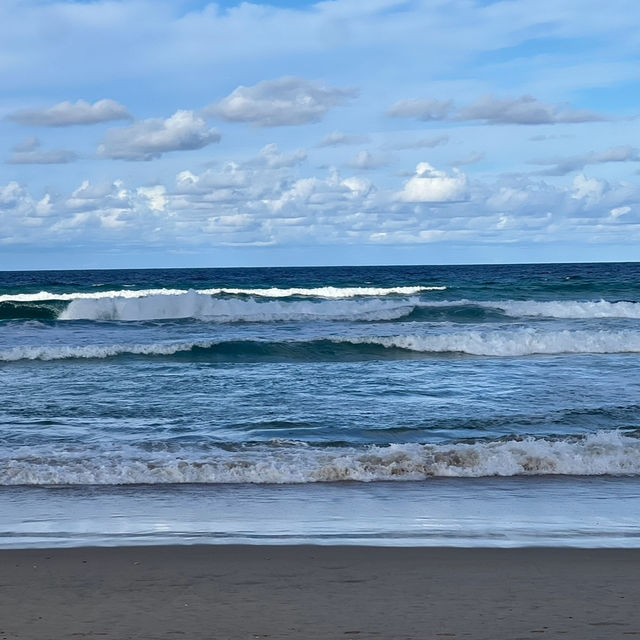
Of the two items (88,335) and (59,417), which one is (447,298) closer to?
(88,335)

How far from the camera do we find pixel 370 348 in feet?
70.8

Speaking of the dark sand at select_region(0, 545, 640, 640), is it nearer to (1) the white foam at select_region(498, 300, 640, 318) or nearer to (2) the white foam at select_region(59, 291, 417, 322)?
(1) the white foam at select_region(498, 300, 640, 318)

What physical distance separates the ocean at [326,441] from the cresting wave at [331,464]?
0.07 feet

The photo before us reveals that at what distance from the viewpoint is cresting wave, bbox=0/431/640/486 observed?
28.3ft

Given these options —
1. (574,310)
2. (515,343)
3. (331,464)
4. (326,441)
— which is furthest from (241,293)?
(331,464)

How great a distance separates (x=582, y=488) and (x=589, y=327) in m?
19.2

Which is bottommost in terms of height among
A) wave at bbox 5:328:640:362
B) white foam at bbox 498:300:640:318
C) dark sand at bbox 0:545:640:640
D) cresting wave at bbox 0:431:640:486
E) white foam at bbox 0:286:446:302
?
cresting wave at bbox 0:431:640:486

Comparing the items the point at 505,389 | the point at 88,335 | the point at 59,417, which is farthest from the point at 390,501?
the point at 88,335

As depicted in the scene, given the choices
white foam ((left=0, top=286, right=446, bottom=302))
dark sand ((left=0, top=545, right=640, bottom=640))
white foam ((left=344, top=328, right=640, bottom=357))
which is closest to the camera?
dark sand ((left=0, top=545, right=640, bottom=640))

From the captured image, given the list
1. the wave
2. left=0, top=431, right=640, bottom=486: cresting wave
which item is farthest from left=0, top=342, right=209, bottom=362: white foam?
left=0, top=431, right=640, bottom=486: cresting wave

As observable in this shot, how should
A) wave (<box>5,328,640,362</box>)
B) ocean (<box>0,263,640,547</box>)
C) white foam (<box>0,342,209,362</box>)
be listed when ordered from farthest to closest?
wave (<box>5,328,640,362</box>) < white foam (<box>0,342,209,362</box>) < ocean (<box>0,263,640,547</box>)

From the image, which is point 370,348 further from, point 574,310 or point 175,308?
point 175,308

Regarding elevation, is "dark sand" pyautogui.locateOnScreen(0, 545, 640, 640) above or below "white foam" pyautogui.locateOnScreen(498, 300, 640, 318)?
below

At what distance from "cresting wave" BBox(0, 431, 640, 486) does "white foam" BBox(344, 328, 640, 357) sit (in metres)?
11.4
